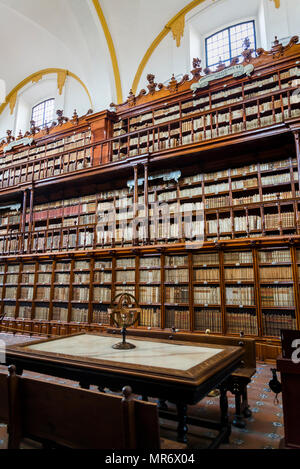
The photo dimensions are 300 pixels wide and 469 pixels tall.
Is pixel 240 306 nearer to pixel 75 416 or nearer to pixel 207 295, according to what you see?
pixel 207 295

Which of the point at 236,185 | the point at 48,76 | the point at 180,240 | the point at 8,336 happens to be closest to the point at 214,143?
the point at 236,185

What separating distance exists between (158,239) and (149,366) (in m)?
4.20

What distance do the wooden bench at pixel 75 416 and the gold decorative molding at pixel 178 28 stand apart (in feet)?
30.8

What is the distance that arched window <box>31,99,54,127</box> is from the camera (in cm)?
1130

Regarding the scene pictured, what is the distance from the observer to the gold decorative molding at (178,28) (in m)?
8.45

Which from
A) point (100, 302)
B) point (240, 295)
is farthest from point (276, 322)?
point (100, 302)

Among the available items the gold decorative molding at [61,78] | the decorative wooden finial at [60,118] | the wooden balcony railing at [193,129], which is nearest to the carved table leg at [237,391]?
the wooden balcony railing at [193,129]

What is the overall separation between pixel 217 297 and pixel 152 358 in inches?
118

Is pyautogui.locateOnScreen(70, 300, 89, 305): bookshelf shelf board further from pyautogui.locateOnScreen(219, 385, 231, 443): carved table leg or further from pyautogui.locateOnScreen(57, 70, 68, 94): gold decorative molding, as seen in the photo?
pyautogui.locateOnScreen(57, 70, 68, 94): gold decorative molding

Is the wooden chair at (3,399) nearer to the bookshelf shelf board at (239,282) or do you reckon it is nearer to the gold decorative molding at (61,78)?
the bookshelf shelf board at (239,282)

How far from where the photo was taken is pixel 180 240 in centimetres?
544

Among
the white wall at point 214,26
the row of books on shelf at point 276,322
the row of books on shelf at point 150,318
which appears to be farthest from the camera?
the white wall at point 214,26
